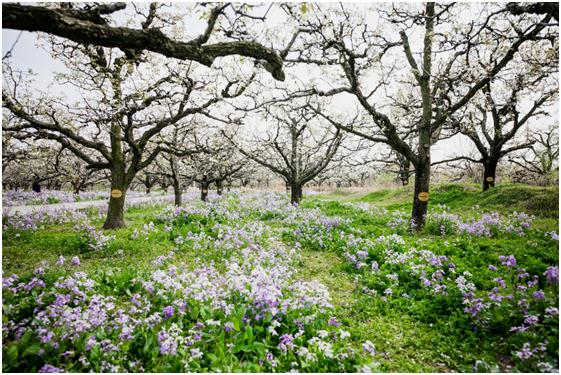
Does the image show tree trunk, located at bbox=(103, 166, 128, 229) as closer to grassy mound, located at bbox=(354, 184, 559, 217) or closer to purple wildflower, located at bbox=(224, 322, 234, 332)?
purple wildflower, located at bbox=(224, 322, 234, 332)

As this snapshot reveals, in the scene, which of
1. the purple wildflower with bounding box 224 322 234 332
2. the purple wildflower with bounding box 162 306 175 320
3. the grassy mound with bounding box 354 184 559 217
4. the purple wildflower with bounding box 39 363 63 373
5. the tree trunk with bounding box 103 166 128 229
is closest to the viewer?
the purple wildflower with bounding box 39 363 63 373

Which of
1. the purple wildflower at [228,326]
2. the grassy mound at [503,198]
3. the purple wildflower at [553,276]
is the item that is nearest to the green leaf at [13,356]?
the purple wildflower at [228,326]

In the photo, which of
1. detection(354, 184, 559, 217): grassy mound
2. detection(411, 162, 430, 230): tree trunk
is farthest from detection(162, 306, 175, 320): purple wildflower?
detection(354, 184, 559, 217): grassy mound

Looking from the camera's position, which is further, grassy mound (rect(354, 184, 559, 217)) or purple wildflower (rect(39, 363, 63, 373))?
grassy mound (rect(354, 184, 559, 217))

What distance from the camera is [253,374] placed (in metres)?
3.83

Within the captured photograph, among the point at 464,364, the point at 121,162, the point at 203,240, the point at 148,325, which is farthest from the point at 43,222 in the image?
the point at 464,364

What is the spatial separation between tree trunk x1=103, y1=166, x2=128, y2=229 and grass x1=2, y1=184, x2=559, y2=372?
92 cm

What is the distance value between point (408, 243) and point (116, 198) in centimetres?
1023

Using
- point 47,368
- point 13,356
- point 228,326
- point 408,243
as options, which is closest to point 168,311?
point 228,326

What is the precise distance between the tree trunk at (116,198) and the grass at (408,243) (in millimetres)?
917

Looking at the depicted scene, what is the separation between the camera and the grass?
15.6 feet

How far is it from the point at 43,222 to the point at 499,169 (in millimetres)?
42948

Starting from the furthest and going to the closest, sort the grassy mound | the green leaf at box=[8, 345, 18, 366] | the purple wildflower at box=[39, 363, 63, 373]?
the grassy mound, the green leaf at box=[8, 345, 18, 366], the purple wildflower at box=[39, 363, 63, 373]

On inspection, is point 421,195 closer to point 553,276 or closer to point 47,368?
point 553,276
